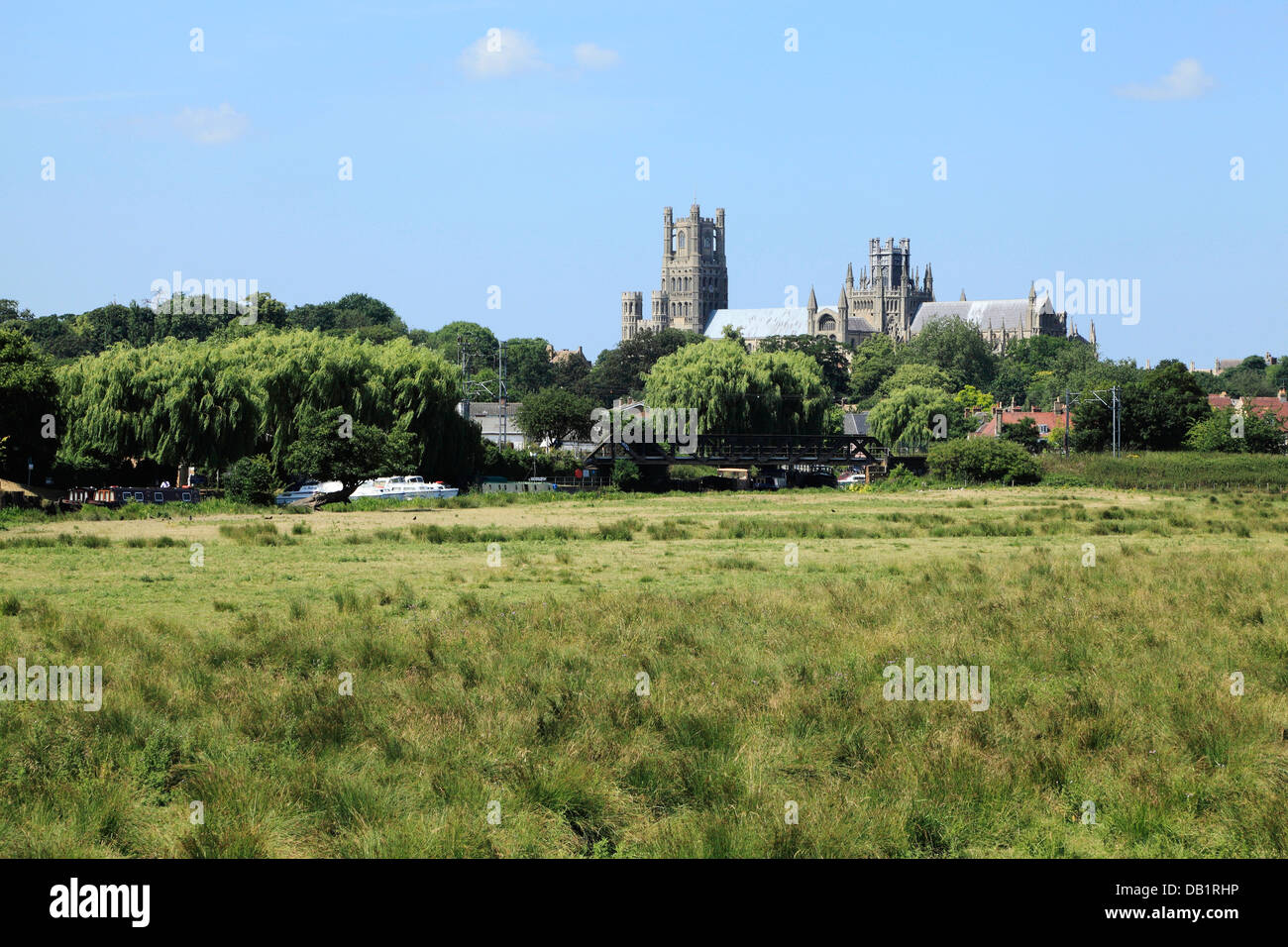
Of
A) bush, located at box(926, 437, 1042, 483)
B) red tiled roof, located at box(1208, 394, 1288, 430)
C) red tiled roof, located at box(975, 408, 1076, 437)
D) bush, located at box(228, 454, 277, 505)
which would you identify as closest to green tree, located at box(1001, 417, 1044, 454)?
red tiled roof, located at box(975, 408, 1076, 437)

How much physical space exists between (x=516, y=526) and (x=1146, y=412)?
62.6 metres

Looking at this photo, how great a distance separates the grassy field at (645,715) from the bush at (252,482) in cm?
2477

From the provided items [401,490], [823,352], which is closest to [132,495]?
[401,490]

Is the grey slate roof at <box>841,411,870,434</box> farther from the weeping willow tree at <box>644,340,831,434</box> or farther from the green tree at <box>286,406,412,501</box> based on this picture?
the green tree at <box>286,406,412,501</box>

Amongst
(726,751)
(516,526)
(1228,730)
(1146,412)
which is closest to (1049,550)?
(516,526)

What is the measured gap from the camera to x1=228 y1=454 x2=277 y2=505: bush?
5191 cm

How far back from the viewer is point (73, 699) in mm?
13734

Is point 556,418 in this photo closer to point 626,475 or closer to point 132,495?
point 626,475

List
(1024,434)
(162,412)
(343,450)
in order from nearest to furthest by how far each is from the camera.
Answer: (162,412) < (343,450) < (1024,434)

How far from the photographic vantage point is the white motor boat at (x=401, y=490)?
5625cm

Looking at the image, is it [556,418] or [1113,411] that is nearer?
[1113,411]

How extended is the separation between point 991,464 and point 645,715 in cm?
6460

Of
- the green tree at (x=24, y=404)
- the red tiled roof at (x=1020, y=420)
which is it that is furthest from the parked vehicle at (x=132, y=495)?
the red tiled roof at (x=1020, y=420)

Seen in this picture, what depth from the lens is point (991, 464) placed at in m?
74.6
